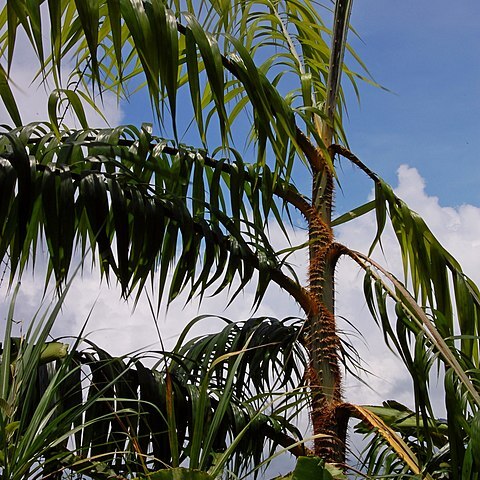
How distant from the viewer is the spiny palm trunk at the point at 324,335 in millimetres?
1824

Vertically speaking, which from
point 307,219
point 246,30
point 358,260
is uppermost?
point 246,30

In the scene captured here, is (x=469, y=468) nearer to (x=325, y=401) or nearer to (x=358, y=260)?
(x=325, y=401)

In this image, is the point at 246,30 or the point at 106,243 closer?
the point at 106,243

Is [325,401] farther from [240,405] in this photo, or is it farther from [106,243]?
[106,243]

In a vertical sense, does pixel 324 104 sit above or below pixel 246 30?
below

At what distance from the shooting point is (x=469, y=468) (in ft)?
4.49

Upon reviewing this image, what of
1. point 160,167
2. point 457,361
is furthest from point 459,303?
point 160,167

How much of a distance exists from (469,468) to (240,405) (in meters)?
0.55

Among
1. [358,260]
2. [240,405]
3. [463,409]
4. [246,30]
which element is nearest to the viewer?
[463,409]

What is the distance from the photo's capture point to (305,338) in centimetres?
194

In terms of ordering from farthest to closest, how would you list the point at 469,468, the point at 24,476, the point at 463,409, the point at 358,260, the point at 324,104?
1. the point at 324,104
2. the point at 358,260
3. the point at 463,409
4. the point at 469,468
5. the point at 24,476

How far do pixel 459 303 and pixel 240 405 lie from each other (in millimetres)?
644

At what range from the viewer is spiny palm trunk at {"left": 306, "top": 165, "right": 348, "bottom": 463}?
182 centimetres

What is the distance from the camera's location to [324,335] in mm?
1891
